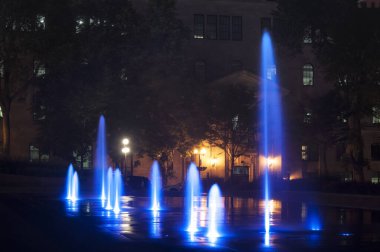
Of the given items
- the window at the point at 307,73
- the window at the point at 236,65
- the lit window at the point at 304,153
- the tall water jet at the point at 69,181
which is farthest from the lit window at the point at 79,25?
the lit window at the point at 304,153

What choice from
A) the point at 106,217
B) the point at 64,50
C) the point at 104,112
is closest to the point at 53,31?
the point at 64,50

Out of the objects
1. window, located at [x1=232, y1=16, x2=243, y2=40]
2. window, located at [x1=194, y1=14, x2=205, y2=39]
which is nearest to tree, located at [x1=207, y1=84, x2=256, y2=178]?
window, located at [x1=194, y1=14, x2=205, y2=39]

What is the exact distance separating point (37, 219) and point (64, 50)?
36.2m

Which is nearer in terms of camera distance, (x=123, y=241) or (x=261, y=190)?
(x=123, y=241)

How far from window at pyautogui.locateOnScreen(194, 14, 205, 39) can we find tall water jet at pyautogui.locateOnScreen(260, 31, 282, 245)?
6450mm

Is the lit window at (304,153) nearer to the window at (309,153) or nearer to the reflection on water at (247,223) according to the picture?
the window at (309,153)

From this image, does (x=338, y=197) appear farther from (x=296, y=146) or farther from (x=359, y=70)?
(x=296, y=146)

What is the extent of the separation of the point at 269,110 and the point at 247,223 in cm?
4654

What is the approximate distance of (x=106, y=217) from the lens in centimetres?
2784

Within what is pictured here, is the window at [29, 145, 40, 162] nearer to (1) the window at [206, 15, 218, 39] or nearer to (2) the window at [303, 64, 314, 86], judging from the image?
(1) the window at [206, 15, 218, 39]

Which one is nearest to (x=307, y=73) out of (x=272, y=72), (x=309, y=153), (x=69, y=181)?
(x=272, y=72)

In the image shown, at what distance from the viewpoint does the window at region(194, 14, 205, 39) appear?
263 feet

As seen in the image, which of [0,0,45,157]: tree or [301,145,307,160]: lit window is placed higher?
[0,0,45,157]: tree

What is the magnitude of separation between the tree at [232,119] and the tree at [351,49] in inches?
514
